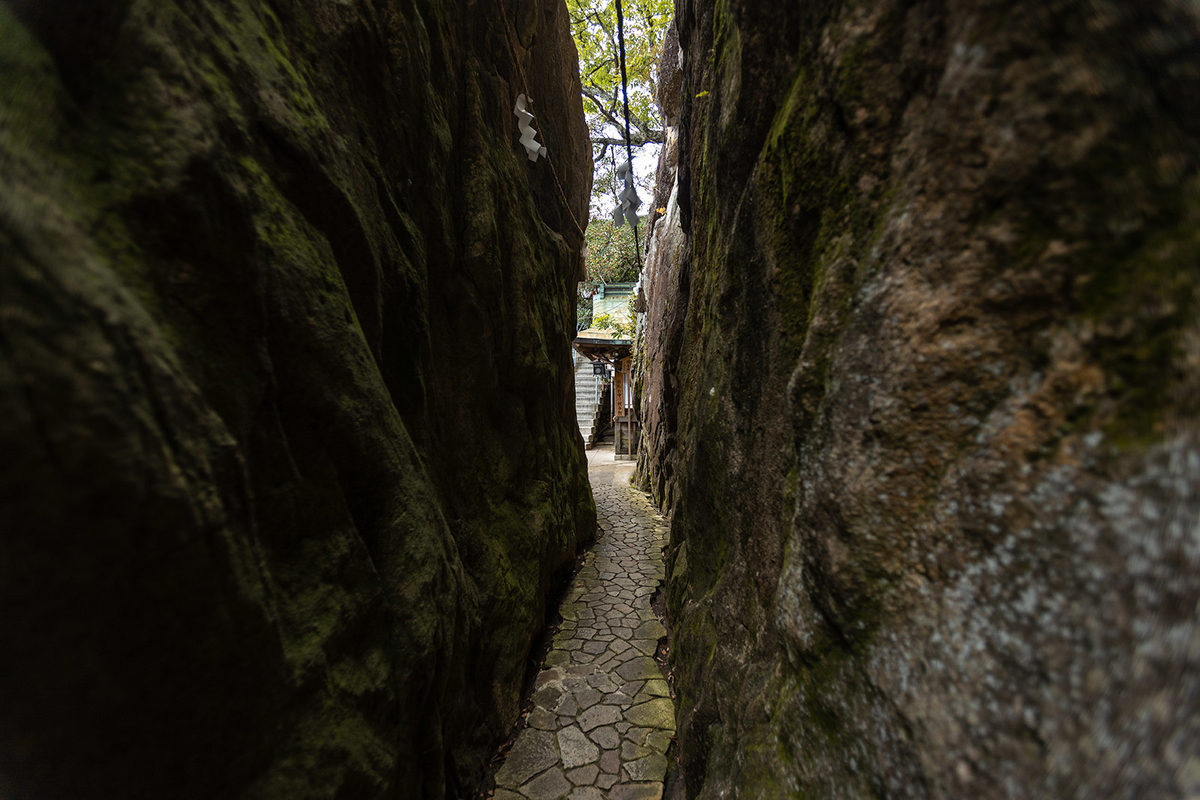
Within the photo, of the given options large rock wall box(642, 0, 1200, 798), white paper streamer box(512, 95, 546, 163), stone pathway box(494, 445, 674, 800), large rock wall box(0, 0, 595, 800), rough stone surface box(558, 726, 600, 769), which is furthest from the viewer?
white paper streamer box(512, 95, 546, 163)

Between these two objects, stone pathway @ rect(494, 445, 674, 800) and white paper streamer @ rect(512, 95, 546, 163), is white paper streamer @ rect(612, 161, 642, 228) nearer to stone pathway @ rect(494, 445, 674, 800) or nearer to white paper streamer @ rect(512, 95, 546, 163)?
white paper streamer @ rect(512, 95, 546, 163)

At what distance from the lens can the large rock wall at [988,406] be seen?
0.82 m

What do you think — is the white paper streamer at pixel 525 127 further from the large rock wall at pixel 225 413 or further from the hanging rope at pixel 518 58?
the large rock wall at pixel 225 413

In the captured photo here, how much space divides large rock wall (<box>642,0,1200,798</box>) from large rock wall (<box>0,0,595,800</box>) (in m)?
1.77

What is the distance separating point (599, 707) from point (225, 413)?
A: 394cm

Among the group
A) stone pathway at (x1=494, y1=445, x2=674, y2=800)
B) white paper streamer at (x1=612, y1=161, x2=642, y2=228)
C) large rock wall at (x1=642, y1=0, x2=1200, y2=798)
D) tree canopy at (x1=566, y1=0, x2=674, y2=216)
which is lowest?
stone pathway at (x1=494, y1=445, x2=674, y2=800)

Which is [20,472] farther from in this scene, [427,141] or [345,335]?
Result: [427,141]

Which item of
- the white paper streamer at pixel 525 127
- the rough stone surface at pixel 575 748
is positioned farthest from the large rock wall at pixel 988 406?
the white paper streamer at pixel 525 127

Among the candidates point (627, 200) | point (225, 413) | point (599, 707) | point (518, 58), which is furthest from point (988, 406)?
point (627, 200)

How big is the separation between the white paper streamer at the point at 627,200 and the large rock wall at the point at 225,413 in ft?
17.2

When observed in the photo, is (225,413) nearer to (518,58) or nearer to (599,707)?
(599,707)

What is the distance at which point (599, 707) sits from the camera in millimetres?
4062

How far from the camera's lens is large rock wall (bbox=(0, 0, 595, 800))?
1.00 metres

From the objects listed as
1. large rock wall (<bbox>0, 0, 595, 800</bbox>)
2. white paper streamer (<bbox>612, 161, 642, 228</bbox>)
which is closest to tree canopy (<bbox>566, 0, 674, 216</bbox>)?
white paper streamer (<bbox>612, 161, 642, 228</bbox>)
